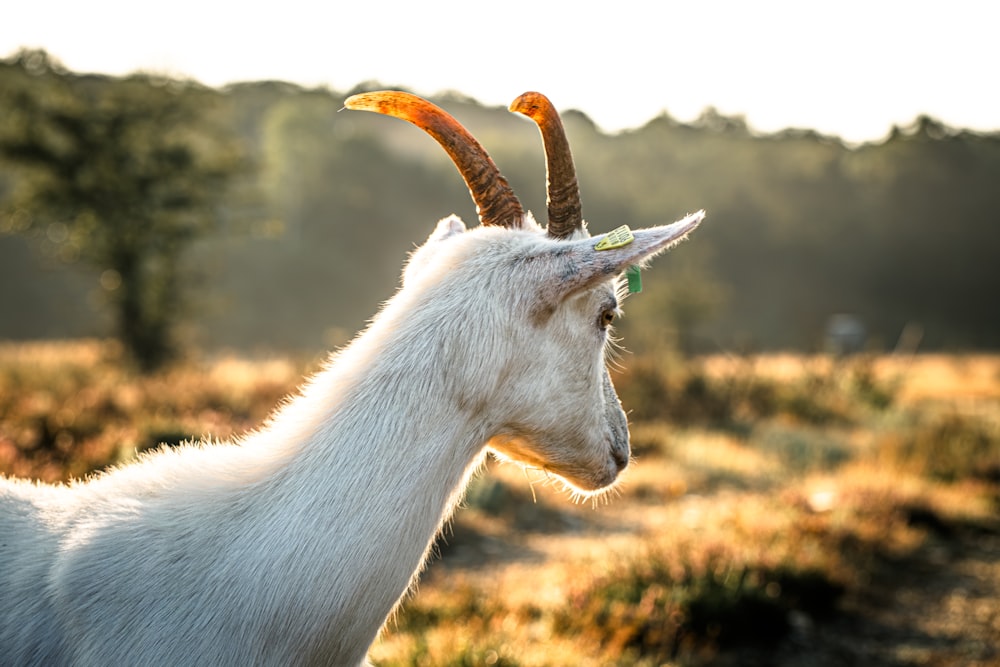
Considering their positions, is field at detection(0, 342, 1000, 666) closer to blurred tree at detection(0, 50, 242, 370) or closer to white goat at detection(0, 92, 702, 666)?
white goat at detection(0, 92, 702, 666)

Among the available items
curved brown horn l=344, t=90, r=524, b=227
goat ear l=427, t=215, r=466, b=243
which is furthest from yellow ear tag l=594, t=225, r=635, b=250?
goat ear l=427, t=215, r=466, b=243

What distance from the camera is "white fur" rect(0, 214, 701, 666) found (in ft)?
6.77

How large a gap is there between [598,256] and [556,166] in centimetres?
35

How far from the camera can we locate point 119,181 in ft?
55.7

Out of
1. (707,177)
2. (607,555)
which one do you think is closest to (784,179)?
(707,177)

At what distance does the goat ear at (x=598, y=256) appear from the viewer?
2141mm

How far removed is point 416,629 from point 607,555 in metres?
2.01

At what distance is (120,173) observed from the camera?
17.1 metres

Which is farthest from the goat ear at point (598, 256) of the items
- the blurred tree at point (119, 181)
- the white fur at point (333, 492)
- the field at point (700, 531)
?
the blurred tree at point (119, 181)

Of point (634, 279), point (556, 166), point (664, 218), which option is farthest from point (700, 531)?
point (664, 218)

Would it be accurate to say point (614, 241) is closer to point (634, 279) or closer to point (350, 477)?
point (634, 279)

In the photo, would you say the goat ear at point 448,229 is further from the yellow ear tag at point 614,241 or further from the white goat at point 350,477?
the yellow ear tag at point 614,241

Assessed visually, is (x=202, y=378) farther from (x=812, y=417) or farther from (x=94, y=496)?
(x=94, y=496)

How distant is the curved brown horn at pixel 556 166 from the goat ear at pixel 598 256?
0.56 feet
